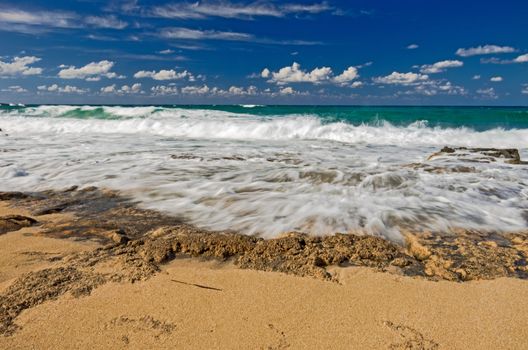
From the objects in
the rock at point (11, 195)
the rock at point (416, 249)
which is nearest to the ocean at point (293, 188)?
the rock at point (416, 249)

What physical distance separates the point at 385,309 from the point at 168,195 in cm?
293

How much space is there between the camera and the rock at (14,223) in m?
3.09

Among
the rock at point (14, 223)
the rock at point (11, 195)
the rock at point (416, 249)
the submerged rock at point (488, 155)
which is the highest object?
the rock at point (14, 223)

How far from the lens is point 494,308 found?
76.8 inches

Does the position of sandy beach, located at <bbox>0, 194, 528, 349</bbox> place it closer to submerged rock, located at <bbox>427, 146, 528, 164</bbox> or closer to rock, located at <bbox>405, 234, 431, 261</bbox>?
rock, located at <bbox>405, 234, 431, 261</bbox>

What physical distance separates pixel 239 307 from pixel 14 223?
239 cm

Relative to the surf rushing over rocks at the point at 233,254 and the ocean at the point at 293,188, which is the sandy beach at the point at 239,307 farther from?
the ocean at the point at 293,188

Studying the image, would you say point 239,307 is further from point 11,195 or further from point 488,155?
point 488,155

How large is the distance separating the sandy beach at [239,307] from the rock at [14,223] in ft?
2.27

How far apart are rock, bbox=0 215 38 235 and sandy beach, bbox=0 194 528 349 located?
2.27 ft

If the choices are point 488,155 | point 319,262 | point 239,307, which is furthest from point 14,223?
point 488,155

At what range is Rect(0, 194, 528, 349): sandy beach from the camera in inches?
66.6

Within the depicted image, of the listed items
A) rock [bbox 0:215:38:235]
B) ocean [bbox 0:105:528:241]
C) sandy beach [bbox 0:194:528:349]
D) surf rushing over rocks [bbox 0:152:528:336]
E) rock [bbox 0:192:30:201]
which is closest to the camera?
sandy beach [bbox 0:194:528:349]

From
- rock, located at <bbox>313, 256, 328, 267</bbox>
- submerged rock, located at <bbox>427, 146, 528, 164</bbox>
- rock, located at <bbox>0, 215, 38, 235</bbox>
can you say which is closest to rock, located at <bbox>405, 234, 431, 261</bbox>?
rock, located at <bbox>313, 256, 328, 267</bbox>
